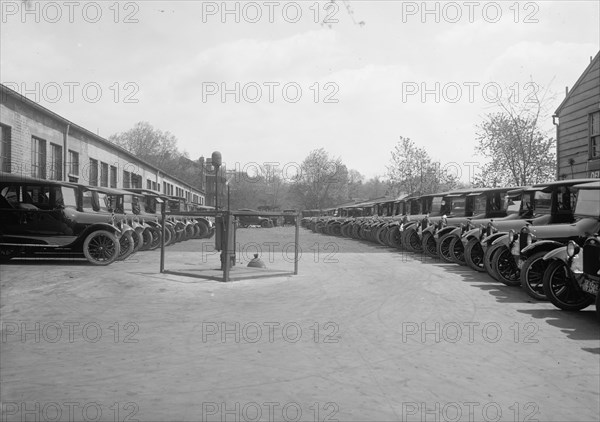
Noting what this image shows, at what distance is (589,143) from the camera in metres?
19.1

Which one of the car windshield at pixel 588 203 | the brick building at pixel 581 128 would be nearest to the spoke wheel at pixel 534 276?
the car windshield at pixel 588 203

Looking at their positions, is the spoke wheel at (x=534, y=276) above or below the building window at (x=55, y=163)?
below

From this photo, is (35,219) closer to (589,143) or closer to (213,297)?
(213,297)

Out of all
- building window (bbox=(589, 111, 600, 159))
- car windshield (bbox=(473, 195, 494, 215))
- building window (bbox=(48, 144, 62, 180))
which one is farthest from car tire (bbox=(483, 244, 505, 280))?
building window (bbox=(48, 144, 62, 180))

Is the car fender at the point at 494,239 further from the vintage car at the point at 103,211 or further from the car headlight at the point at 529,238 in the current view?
the vintage car at the point at 103,211

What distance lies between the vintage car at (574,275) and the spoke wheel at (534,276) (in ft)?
1.28

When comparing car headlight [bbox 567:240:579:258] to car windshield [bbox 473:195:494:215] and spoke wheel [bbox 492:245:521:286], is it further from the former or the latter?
car windshield [bbox 473:195:494:215]

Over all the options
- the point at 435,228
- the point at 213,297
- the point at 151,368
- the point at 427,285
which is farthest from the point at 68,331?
the point at 435,228

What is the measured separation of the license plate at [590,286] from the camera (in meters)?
6.17

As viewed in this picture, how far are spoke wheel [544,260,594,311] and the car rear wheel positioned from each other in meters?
8.99

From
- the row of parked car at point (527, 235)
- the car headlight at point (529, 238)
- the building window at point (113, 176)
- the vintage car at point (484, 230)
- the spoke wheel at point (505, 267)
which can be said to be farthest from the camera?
the building window at point (113, 176)

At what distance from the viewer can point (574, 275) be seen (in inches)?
258

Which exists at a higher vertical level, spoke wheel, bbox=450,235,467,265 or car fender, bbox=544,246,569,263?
car fender, bbox=544,246,569,263

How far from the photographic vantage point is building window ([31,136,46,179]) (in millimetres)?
20130
